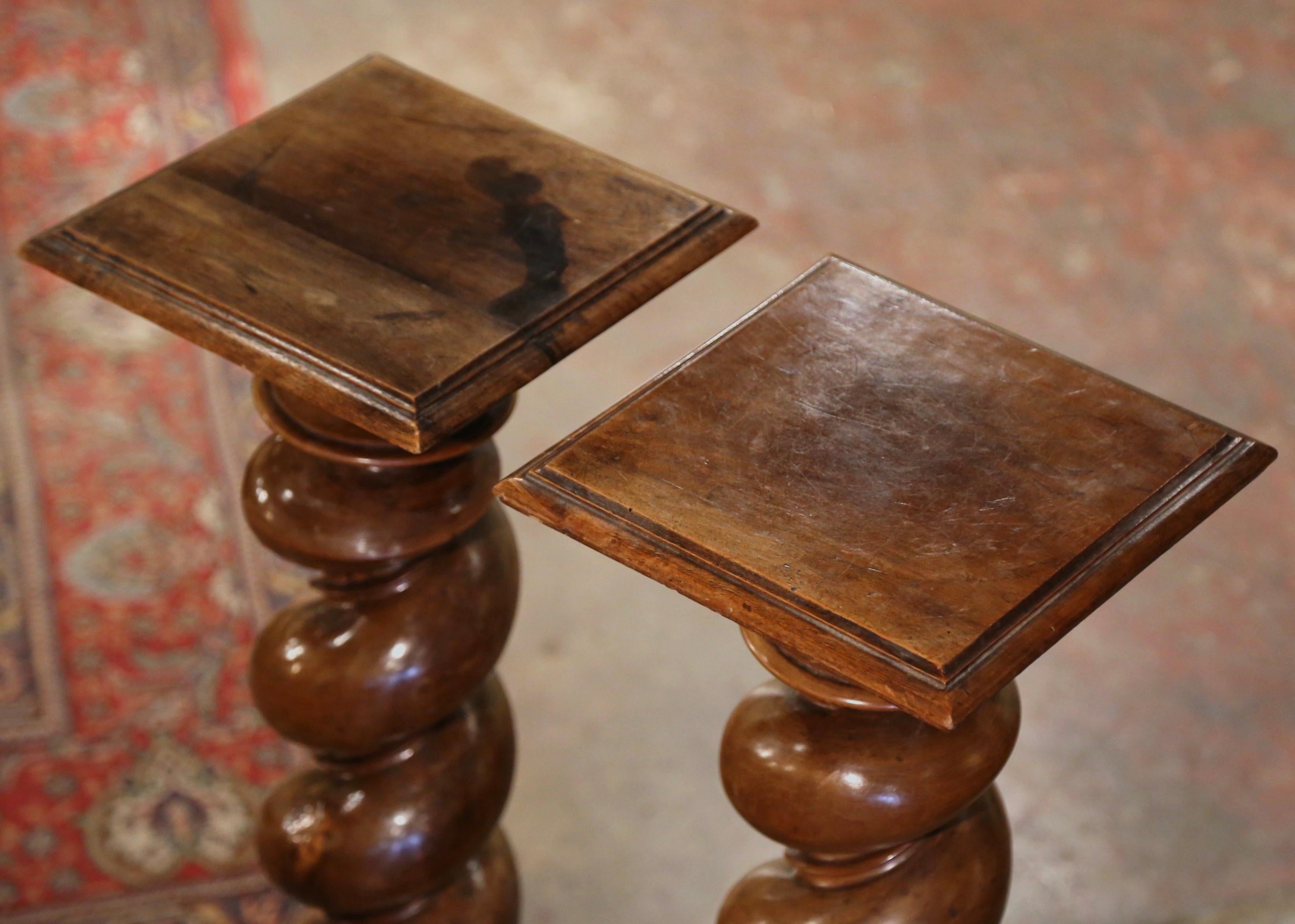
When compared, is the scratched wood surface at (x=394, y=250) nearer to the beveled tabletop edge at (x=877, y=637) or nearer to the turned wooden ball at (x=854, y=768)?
the beveled tabletop edge at (x=877, y=637)

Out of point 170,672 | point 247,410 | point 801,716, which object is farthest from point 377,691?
point 247,410

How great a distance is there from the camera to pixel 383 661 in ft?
3.17

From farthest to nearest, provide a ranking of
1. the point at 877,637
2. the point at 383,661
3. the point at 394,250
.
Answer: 1. the point at 383,661
2. the point at 394,250
3. the point at 877,637

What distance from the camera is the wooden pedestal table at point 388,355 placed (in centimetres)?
80

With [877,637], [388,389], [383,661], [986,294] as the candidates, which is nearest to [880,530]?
[877,637]

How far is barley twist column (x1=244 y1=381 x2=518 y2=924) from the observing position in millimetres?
938

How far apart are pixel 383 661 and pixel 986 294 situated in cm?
185

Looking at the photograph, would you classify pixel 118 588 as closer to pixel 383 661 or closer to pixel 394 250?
pixel 383 661

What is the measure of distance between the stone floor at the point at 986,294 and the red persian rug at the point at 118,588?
0.33 metres

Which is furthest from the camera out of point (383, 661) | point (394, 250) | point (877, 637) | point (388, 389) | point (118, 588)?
point (118, 588)

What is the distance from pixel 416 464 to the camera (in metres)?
0.93

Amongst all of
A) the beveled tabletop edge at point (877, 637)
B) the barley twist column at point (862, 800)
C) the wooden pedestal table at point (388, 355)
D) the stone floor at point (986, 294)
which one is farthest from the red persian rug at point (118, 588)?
the beveled tabletop edge at point (877, 637)

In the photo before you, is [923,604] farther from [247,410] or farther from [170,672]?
[247,410]

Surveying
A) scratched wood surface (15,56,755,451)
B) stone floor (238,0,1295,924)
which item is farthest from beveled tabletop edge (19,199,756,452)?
stone floor (238,0,1295,924)
